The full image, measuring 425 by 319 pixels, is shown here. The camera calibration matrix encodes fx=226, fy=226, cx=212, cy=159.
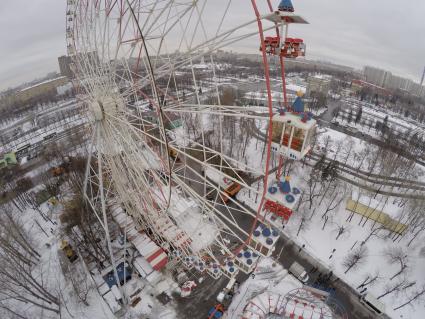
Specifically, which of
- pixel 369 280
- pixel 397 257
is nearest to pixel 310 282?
pixel 369 280

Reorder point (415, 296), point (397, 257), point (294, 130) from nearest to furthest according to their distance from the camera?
point (294, 130) → point (415, 296) → point (397, 257)

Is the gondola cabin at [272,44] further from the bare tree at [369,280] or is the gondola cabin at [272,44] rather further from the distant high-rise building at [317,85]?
the distant high-rise building at [317,85]

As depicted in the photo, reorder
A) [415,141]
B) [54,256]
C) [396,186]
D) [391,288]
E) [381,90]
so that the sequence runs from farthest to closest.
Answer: [381,90]
[415,141]
[396,186]
[54,256]
[391,288]

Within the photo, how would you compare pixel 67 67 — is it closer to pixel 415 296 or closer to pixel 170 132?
pixel 170 132

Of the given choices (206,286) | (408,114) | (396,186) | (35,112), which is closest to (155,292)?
(206,286)

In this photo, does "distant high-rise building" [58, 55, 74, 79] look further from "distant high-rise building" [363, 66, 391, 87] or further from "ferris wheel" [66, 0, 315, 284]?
"distant high-rise building" [363, 66, 391, 87]

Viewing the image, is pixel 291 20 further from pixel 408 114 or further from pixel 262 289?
pixel 408 114
